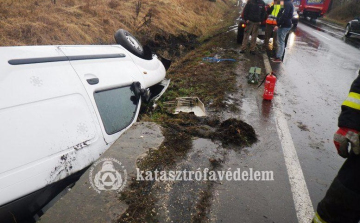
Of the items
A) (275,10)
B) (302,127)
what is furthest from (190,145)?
(275,10)

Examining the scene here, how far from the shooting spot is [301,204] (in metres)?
2.61

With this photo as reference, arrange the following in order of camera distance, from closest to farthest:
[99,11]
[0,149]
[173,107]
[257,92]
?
[0,149], [173,107], [257,92], [99,11]

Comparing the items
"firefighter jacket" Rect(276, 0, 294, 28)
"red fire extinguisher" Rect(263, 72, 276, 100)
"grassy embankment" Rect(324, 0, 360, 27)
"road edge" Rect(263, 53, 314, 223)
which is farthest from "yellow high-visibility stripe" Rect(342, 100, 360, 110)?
"grassy embankment" Rect(324, 0, 360, 27)

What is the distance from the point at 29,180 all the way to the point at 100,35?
6.62 m

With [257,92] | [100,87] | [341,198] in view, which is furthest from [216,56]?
[341,198]

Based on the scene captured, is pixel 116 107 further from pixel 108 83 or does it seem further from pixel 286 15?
pixel 286 15

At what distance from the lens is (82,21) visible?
25.6 feet

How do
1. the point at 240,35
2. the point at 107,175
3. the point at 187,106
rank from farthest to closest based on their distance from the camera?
the point at 240,35 → the point at 187,106 → the point at 107,175

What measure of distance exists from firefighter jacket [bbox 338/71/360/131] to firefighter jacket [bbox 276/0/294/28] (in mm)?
6735

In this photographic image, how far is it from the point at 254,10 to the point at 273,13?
0.87 m

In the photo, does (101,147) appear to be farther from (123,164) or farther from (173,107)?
(173,107)

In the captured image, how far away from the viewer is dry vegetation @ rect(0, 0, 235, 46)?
625cm

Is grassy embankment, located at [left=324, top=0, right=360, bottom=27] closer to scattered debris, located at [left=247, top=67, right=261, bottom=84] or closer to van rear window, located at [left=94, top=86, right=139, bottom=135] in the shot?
scattered debris, located at [left=247, top=67, right=261, bottom=84]

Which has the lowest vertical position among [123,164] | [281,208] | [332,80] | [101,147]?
[332,80]
